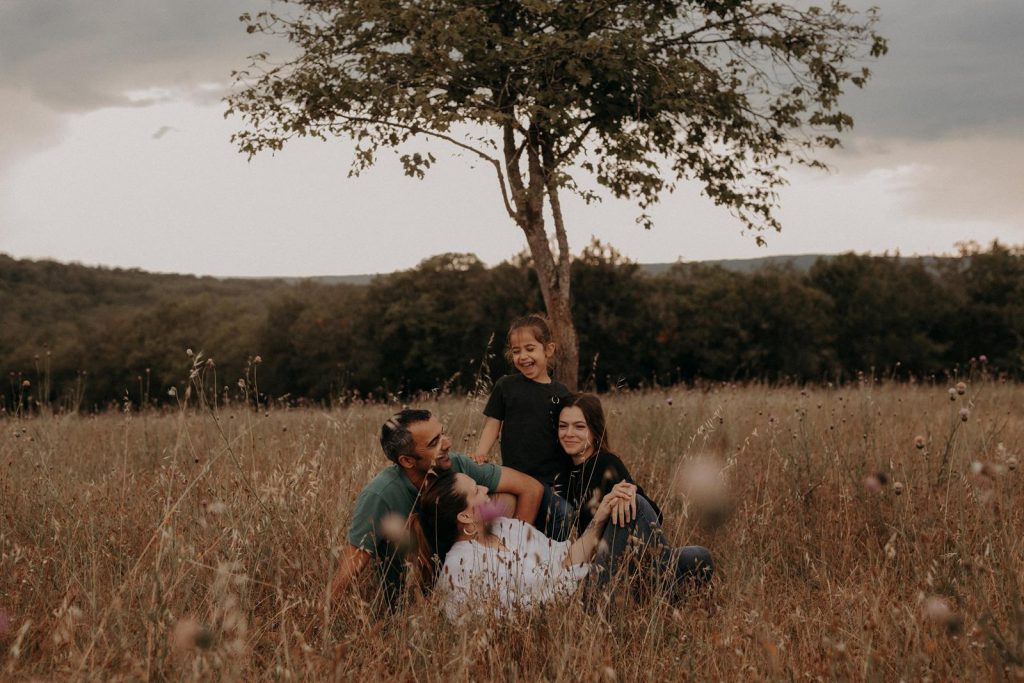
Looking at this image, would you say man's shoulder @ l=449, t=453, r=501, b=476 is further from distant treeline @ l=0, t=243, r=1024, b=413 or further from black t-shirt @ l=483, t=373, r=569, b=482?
distant treeline @ l=0, t=243, r=1024, b=413

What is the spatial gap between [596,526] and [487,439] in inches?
60.1

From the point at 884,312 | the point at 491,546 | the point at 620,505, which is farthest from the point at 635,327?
the point at 491,546

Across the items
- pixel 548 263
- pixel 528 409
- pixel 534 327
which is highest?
pixel 548 263

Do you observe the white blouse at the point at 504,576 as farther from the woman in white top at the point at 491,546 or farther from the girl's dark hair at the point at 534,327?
the girl's dark hair at the point at 534,327

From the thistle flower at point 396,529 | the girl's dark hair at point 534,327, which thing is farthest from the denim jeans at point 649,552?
the girl's dark hair at point 534,327

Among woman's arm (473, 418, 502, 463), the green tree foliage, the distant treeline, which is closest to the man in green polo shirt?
woman's arm (473, 418, 502, 463)

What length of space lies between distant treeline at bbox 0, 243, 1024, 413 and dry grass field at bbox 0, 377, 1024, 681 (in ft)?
68.6

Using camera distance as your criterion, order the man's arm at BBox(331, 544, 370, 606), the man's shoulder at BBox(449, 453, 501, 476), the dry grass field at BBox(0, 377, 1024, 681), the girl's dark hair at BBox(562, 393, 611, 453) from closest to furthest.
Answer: the dry grass field at BBox(0, 377, 1024, 681), the man's arm at BBox(331, 544, 370, 606), the man's shoulder at BBox(449, 453, 501, 476), the girl's dark hair at BBox(562, 393, 611, 453)

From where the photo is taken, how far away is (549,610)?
3.02 m

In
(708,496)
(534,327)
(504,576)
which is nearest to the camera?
(504,576)

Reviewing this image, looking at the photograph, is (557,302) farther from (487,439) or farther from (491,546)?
(491,546)

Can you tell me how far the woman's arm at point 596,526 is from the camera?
3436mm

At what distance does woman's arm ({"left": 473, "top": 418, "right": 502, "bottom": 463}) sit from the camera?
4.72 m

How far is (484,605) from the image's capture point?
285 cm
